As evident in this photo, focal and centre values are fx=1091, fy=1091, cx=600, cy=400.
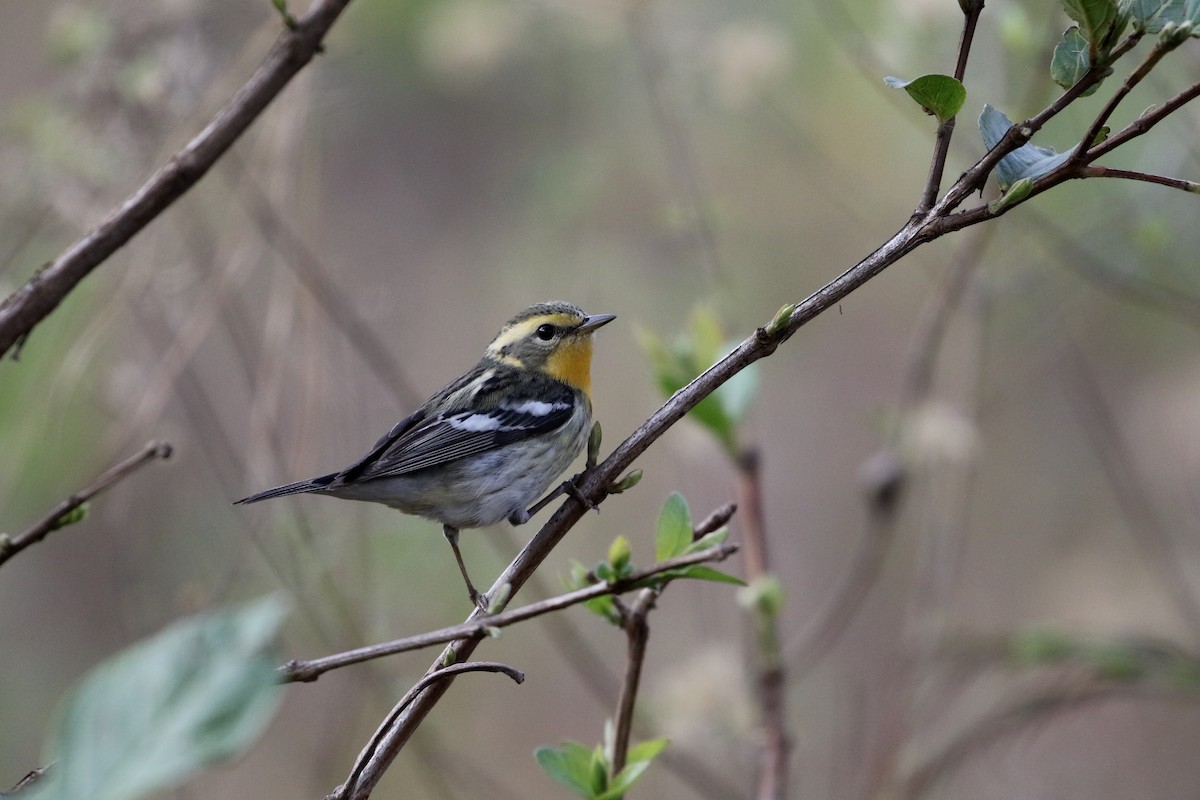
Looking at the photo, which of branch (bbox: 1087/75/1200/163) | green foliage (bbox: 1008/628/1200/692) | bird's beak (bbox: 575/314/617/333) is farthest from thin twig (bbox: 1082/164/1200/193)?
bird's beak (bbox: 575/314/617/333)

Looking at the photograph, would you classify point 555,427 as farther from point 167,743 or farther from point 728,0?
point 728,0

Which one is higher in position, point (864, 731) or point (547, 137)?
point (547, 137)

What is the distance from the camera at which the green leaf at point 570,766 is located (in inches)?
64.1

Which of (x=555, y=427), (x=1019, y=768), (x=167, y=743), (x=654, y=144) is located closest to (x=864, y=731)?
(x=1019, y=768)

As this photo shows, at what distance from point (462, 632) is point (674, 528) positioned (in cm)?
44

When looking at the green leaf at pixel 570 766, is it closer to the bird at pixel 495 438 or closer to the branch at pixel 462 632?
the branch at pixel 462 632

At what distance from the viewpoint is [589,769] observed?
167 centimetres

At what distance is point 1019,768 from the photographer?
4797 millimetres

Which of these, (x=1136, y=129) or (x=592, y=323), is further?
(x=592, y=323)

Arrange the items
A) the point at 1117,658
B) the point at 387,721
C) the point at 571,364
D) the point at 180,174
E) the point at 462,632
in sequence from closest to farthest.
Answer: the point at 462,632 → the point at 387,721 → the point at 180,174 → the point at 1117,658 → the point at 571,364

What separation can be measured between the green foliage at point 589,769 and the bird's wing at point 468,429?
192 centimetres

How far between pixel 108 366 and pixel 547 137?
3.07m

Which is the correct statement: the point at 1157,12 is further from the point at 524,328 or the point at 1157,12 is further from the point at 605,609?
the point at 524,328

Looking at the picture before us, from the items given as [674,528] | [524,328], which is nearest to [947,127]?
[674,528]
